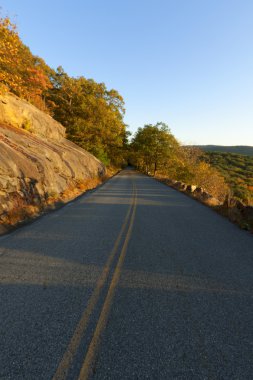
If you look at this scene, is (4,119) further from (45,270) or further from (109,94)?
(109,94)

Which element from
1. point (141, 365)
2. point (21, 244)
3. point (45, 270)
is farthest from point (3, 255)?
point (141, 365)

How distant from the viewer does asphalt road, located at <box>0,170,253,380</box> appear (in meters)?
2.42

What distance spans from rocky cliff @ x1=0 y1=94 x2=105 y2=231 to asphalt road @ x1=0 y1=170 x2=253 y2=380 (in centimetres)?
247

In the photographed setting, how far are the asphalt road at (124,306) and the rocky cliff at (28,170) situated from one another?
247 centimetres

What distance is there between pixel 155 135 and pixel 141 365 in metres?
47.3

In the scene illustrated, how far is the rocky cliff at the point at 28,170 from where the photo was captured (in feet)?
28.1

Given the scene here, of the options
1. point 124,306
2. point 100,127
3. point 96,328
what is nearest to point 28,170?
point 124,306

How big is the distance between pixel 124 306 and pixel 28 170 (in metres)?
9.20

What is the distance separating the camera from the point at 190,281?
4.20 m

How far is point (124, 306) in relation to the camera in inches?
134

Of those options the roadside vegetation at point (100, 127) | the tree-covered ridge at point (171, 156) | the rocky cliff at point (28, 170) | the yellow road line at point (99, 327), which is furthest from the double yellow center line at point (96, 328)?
the tree-covered ridge at point (171, 156)

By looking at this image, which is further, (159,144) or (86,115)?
(159,144)

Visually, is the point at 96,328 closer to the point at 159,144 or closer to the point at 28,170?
the point at 28,170

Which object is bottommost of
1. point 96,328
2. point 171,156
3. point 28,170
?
point 96,328
